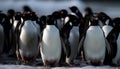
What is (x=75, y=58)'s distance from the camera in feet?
35.7

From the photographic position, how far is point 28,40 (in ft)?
33.0

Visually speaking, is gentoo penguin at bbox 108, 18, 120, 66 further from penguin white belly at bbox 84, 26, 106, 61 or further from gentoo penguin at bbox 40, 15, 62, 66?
gentoo penguin at bbox 40, 15, 62, 66

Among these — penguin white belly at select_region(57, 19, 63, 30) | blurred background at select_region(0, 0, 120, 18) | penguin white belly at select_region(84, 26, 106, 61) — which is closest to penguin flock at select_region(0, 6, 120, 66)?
penguin white belly at select_region(84, 26, 106, 61)

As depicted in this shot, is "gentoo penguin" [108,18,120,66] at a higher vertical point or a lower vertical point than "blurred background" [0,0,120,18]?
higher

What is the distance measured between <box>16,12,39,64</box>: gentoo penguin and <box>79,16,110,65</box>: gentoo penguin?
110 centimetres

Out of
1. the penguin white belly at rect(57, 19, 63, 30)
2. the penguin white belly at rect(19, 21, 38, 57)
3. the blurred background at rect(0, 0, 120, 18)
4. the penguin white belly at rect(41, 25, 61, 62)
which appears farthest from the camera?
the blurred background at rect(0, 0, 120, 18)

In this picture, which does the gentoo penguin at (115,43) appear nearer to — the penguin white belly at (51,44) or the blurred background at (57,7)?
the penguin white belly at (51,44)

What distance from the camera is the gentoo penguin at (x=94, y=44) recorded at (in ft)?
31.3

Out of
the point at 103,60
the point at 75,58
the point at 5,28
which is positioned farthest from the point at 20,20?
the point at 103,60

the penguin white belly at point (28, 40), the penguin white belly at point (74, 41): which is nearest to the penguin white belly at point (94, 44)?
the penguin white belly at point (74, 41)

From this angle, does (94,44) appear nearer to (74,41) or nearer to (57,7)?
(74,41)

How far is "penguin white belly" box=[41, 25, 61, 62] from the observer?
9367mm

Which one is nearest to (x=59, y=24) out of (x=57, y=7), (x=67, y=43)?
(x=67, y=43)

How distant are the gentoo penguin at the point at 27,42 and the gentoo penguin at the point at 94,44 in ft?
3.61
